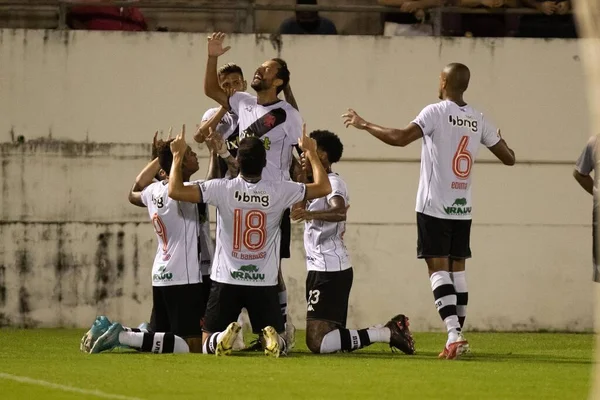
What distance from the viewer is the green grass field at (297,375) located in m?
7.70

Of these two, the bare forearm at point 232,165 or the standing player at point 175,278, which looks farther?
the bare forearm at point 232,165

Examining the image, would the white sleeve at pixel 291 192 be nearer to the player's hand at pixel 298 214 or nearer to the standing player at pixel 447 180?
the player's hand at pixel 298 214

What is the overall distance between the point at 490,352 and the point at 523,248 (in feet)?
10.5

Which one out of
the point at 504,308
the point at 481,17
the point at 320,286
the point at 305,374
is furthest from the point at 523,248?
the point at 305,374

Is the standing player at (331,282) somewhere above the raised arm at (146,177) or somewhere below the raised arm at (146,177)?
below

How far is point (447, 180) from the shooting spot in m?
10.5

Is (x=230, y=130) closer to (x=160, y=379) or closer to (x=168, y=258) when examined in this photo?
(x=168, y=258)

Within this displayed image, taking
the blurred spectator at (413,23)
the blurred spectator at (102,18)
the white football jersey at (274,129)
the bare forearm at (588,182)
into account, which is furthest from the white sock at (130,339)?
the blurred spectator at (413,23)

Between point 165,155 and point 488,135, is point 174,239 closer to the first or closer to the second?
point 165,155

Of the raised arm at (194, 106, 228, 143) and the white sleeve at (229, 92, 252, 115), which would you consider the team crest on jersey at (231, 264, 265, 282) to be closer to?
the raised arm at (194, 106, 228, 143)

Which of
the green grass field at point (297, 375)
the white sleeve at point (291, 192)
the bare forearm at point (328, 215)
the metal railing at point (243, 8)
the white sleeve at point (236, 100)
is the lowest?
the green grass field at point (297, 375)

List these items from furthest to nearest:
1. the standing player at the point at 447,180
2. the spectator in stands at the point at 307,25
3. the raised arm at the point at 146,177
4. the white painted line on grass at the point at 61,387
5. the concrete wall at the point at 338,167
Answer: the spectator in stands at the point at 307,25, the concrete wall at the point at 338,167, the raised arm at the point at 146,177, the standing player at the point at 447,180, the white painted line on grass at the point at 61,387

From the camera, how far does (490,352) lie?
37.7ft

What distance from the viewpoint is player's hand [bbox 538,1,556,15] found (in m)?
14.7
